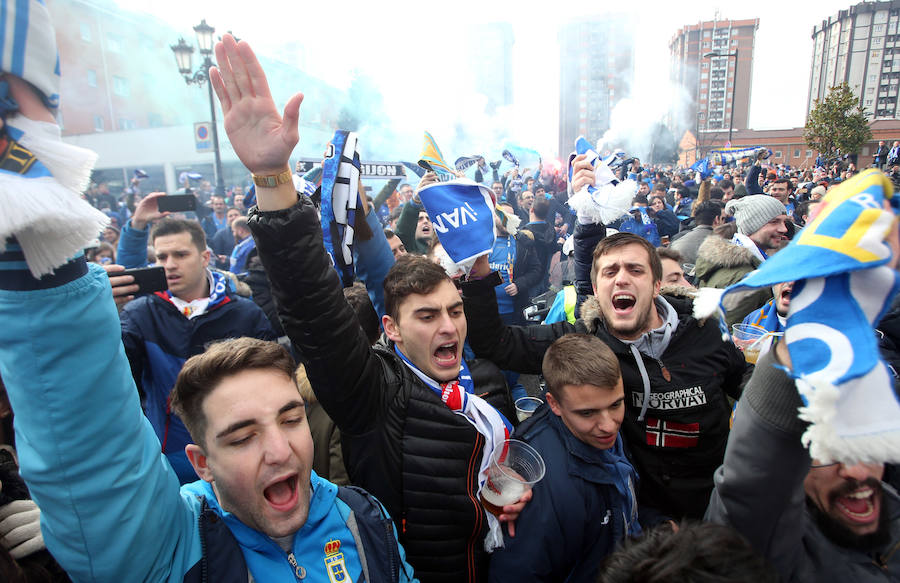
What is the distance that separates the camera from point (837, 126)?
87.2ft

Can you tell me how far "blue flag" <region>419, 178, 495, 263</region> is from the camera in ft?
8.59

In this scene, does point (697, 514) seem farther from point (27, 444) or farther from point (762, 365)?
point (27, 444)

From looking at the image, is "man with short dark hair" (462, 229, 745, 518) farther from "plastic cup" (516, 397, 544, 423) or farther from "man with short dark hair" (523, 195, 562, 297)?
"man with short dark hair" (523, 195, 562, 297)

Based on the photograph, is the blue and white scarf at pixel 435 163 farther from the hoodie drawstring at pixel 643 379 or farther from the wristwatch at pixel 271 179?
the wristwatch at pixel 271 179

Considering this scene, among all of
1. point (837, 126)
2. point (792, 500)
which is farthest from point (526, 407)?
point (837, 126)

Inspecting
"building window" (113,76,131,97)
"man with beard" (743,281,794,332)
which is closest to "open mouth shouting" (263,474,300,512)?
"man with beard" (743,281,794,332)

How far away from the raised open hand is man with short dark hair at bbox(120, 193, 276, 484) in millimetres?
1908

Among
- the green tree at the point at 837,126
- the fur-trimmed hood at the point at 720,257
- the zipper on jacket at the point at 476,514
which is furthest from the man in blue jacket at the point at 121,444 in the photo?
the green tree at the point at 837,126

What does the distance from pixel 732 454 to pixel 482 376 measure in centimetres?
170

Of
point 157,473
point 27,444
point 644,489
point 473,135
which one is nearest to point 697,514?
point 644,489

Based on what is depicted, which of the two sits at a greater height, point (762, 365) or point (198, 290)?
point (762, 365)

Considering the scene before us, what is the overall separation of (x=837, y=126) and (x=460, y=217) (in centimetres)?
3346

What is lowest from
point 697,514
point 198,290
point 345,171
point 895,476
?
point 697,514

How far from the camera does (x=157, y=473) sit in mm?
1126
